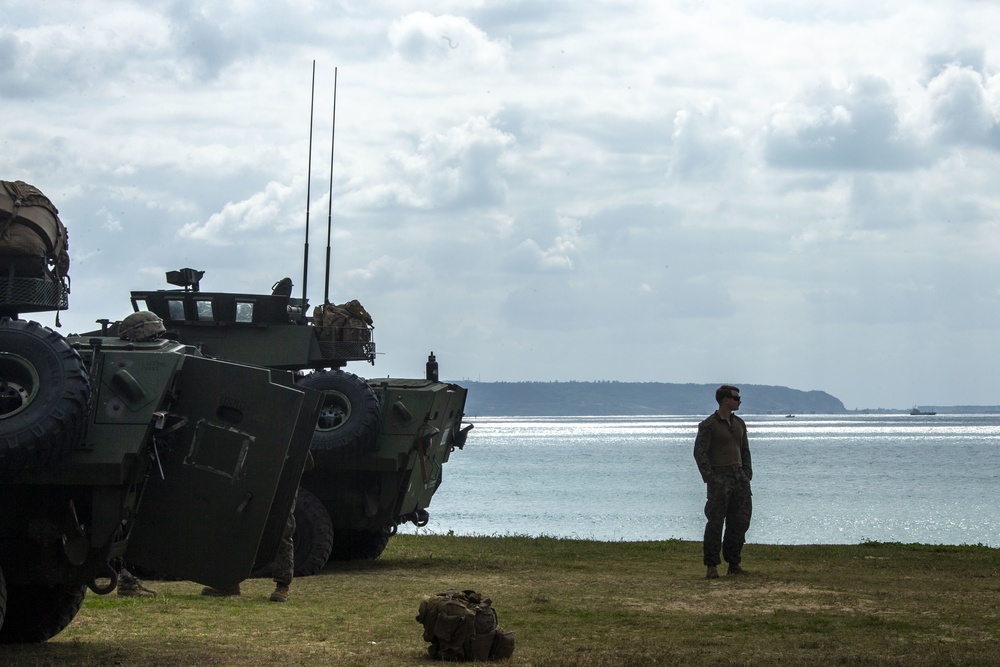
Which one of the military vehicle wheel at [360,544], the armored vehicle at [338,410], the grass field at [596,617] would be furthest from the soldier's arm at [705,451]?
the military vehicle wheel at [360,544]

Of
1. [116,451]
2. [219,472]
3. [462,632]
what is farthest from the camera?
[219,472]

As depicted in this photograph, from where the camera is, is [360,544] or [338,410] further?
[360,544]

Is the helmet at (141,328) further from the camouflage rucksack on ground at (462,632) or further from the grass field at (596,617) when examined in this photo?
the camouflage rucksack on ground at (462,632)

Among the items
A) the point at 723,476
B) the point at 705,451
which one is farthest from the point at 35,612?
the point at 723,476

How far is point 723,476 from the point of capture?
15.4m

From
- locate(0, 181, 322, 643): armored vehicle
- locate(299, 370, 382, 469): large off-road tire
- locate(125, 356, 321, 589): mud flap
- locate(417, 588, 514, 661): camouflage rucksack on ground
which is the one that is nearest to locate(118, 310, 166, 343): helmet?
locate(0, 181, 322, 643): armored vehicle

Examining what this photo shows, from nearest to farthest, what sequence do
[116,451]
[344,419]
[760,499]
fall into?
[116,451] → [344,419] → [760,499]

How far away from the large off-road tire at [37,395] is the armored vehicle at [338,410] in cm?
750

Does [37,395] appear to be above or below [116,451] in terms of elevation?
above

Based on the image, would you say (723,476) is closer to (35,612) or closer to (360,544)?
(360,544)

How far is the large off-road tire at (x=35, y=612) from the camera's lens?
33.6ft

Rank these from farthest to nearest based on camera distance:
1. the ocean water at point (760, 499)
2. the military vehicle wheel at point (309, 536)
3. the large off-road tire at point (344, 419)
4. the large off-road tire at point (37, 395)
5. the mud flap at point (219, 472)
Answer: the ocean water at point (760, 499), the large off-road tire at point (344, 419), the military vehicle wheel at point (309, 536), the mud flap at point (219, 472), the large off-road tire at point (37, 395)

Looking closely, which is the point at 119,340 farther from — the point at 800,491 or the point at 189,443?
the point at 800,491

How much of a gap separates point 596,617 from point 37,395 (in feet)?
16.6
